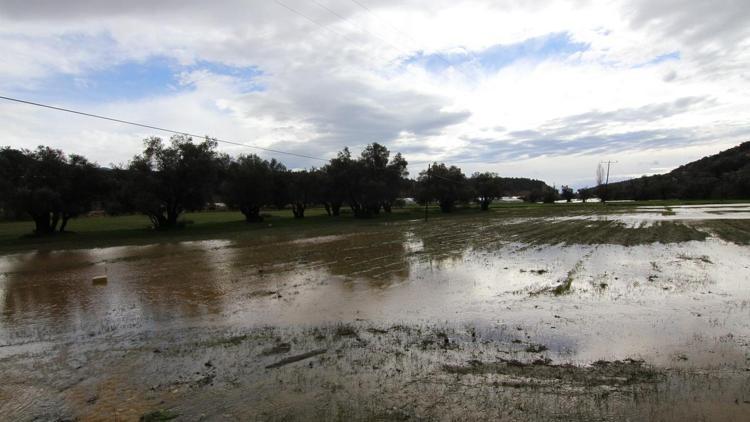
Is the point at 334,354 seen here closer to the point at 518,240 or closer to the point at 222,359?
the point at 222,359

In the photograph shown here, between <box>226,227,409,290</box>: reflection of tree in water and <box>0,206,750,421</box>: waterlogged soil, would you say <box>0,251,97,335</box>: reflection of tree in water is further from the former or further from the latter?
<box>226,227,409,290</box>: reflection of tree in water

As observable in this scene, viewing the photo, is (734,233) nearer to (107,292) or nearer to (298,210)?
(107,292)

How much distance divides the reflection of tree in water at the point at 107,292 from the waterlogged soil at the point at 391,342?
0.11 metres

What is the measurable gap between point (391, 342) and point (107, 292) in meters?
12.1

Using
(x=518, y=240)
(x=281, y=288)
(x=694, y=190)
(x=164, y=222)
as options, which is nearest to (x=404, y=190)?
(x=164, y=222)

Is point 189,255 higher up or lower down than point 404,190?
lower down

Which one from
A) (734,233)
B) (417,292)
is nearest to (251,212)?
(417,292)

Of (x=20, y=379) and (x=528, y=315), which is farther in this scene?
(x=528, y=315)

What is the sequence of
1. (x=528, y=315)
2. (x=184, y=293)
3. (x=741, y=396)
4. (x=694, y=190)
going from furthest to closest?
(x=694, y=190)
(x=184, y=293)
(x=528, y=315)
(x=741, y=396)

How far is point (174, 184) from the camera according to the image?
141 ft

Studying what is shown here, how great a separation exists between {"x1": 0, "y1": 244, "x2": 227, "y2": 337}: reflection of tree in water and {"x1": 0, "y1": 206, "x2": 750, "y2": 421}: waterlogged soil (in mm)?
113

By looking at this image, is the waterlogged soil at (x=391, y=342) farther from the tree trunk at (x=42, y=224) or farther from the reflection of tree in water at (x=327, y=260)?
the tree trunk at (x=42, y=224)

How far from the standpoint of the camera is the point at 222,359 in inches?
315

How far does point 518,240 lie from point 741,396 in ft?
76.2
